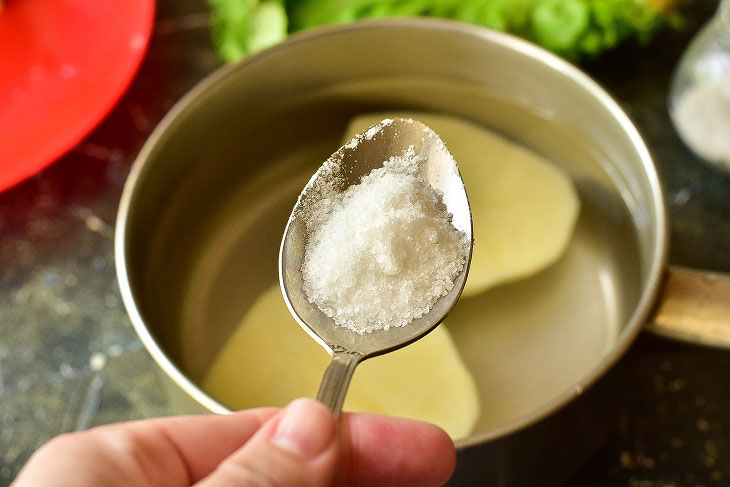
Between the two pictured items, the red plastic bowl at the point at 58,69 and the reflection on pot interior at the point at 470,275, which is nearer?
the reflection on pot interior at the point at 470,275

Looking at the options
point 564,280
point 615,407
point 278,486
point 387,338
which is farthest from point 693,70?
point 278,486

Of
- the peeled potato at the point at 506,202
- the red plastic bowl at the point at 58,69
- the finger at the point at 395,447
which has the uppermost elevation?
the finger at the point at 395,447

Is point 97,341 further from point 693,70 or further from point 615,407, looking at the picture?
point 693,70

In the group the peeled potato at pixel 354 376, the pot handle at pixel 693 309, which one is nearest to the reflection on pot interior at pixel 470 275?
the peeled potato at pixel 354 376

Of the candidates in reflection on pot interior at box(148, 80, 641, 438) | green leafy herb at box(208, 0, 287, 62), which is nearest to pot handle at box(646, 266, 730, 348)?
reflection on pot interior at box(148, 80, 641, 438)

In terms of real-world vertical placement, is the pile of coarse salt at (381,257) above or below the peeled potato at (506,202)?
above

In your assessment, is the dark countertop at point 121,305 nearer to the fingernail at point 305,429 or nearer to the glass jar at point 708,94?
the glass jar at point 708,94

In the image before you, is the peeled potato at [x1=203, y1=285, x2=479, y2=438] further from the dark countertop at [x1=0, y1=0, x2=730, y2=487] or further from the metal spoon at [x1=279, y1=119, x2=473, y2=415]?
the metal spoon at [x1=279, y1=119, x2=473, y2=415]
